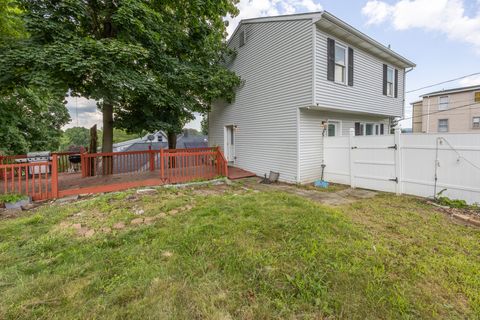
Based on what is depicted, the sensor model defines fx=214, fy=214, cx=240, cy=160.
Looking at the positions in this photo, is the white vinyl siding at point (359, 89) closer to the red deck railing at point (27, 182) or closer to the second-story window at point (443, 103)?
the red deck railing at point (27, 182)

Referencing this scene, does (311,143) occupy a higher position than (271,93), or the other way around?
(271,93)

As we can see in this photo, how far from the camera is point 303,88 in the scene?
7016mm

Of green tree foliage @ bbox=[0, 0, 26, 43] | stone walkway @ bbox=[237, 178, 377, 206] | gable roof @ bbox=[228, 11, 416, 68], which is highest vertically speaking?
green tree foliage @ bbox=[0, 0, 26, 43]

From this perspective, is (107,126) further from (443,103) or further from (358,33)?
(443,103)

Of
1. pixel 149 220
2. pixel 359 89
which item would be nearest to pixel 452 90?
pixel 359 89

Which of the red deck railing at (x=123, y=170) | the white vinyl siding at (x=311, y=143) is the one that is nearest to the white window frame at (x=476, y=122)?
the white vinyl siding at (x=311, y=143)

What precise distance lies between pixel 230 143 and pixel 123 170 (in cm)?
509

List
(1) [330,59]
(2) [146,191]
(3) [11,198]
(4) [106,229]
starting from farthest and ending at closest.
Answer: (1) [330,59]
(2) [146,191]
(3) [11,198]
(4) [106,229]

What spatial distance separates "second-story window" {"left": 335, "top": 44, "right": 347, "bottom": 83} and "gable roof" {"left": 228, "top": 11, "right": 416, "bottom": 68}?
0.36 metres

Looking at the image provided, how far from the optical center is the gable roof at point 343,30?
260 inches

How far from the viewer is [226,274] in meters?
2.34

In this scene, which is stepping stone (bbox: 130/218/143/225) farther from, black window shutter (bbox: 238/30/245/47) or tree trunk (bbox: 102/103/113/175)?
black window shutter (bbox: 238/30/245/47)

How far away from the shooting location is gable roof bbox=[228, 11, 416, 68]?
6.61m

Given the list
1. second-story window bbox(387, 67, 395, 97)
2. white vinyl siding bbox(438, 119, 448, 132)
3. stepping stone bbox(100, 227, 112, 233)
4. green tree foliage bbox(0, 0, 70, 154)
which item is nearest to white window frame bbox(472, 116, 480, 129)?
white vinyl siding bbox(438, 119, 448, 132)
